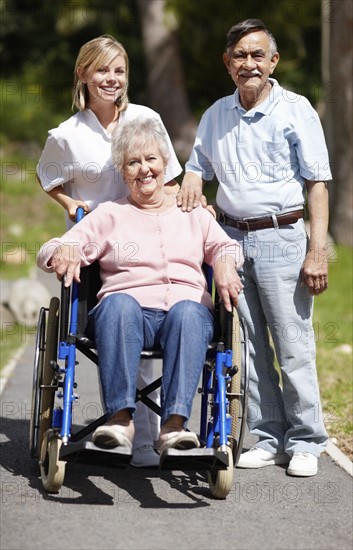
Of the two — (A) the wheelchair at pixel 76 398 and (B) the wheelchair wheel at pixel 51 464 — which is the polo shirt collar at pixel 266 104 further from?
(B) the wheelchair wheel at pixel 51 464

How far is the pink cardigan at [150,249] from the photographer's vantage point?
424 centimetres

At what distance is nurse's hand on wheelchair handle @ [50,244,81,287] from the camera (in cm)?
414

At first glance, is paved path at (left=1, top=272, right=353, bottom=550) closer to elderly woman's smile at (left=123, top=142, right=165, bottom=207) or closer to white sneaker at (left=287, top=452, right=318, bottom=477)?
white sneaker at (left=287, top=452, right=318, bottom=477)

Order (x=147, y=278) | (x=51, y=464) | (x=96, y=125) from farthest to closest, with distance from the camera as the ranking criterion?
1. (x=96, y=125)
2. (x=147, y=278)
3. (x=51, y=464)

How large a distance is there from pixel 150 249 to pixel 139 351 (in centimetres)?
47

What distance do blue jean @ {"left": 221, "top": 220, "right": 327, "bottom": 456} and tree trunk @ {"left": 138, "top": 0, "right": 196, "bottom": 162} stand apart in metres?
12.5

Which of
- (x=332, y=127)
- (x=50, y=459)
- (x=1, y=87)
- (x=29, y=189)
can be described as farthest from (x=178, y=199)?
(x=1, y=87)

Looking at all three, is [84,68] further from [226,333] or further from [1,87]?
[1,87]

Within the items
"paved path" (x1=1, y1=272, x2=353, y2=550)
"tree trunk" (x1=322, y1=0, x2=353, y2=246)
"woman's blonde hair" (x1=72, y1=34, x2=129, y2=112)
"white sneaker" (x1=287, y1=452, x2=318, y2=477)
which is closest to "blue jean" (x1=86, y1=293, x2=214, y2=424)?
"paved path" (x1=1, y1=272, x2=353, y2=550)

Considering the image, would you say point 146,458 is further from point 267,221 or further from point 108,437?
point 267,221

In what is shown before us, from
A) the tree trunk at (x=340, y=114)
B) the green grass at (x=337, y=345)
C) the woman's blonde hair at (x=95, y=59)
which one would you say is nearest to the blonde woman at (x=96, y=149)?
the woman's blonde hair at (x=95, y=59)

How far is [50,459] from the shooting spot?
13.1 feet

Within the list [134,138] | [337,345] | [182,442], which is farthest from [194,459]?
[337,345]

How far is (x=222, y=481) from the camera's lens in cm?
402
